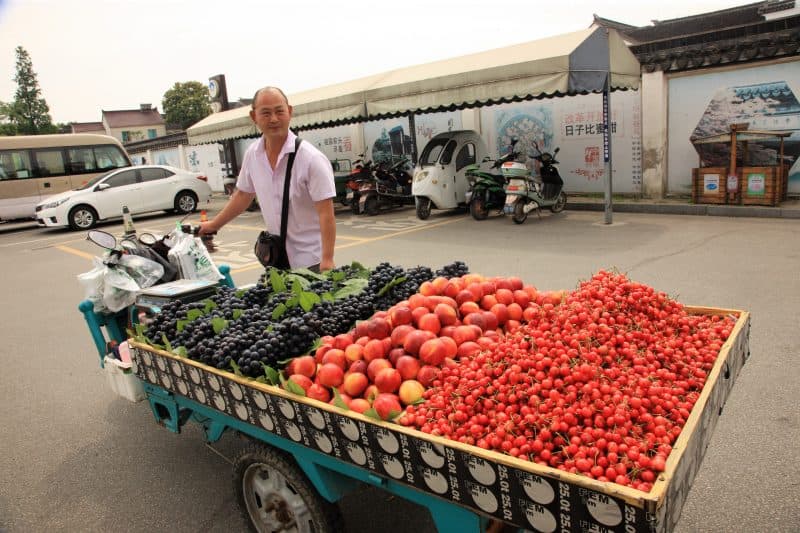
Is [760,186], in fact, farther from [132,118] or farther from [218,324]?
[132,118]

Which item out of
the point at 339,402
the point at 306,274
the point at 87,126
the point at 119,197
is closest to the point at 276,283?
the point at 306,274

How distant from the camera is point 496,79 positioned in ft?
33.2

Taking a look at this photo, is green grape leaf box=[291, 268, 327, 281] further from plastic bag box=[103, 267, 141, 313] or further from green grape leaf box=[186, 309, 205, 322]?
plastic bag box=[103, 267, 141, 313]

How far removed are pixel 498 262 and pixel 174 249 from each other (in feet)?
15.5

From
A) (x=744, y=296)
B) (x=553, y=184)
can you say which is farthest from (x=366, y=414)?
(x=553, y=184)

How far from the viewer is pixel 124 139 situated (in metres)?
66.7

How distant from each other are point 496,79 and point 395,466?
9335 millimetres

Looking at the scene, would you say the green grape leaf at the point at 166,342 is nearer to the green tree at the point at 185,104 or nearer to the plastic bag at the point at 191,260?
the plastic bag at the point at 191,260

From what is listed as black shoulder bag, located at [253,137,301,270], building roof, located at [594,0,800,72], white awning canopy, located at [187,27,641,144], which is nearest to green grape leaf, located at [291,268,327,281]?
black shoulder bag, located at [253,137,301,270]

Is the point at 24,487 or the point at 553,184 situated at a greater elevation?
the point at 553,184

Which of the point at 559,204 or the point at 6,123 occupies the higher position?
the point at 6,123

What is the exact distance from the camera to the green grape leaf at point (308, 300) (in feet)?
9.24

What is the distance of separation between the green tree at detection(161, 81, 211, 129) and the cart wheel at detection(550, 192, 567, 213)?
160ft

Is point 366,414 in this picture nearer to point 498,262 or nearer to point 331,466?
point 331,466
